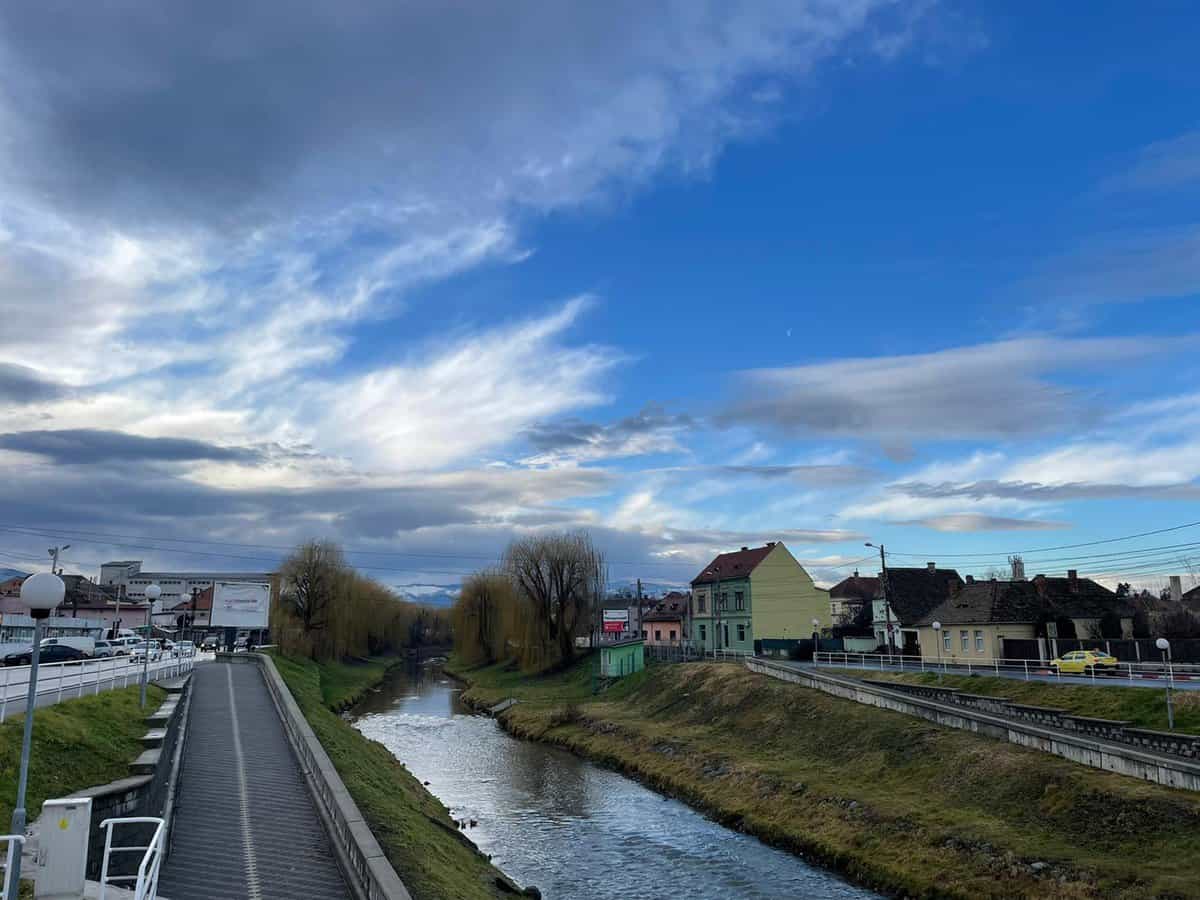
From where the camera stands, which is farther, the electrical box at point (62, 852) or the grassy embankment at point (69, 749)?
the grassy embankment at point (69, 749)

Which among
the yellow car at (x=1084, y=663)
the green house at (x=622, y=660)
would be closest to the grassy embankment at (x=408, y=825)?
the green house at (x=622, y=660)

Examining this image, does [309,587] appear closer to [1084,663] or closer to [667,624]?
[667,624]

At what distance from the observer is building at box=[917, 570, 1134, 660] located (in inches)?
2093

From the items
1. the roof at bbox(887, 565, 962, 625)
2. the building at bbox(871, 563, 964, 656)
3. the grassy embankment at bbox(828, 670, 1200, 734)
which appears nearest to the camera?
the grassy embankment at bbox(828, 670, 1200, 734)

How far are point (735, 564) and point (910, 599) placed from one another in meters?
16.6

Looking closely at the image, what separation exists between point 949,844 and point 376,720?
41181 millimetres

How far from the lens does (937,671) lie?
43844 mm

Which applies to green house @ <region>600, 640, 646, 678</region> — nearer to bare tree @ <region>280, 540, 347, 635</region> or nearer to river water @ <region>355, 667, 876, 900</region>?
river water @ <region>355, 667, 876, 900</region>

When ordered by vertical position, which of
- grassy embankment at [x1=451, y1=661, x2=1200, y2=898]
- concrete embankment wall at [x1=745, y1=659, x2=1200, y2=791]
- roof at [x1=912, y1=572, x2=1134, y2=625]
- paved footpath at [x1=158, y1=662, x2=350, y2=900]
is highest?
roof at [x1=912, y1=572, x2=1134, y2=625]

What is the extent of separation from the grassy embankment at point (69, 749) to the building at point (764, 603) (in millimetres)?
55959

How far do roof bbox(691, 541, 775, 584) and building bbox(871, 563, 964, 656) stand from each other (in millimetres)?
11088

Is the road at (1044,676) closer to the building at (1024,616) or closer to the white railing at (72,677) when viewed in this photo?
the building at (1024,616)

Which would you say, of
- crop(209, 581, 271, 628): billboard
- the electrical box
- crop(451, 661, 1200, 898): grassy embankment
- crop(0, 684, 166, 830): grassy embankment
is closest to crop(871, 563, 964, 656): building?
crop(451, 661, 1200, 898): grassy embankment

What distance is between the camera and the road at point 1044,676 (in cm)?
3179
